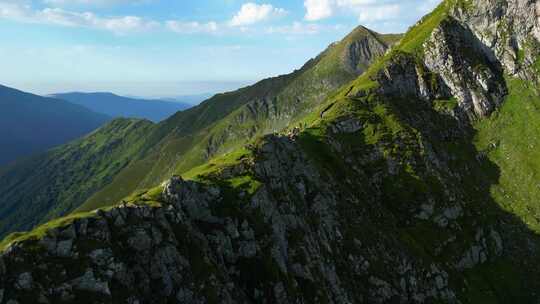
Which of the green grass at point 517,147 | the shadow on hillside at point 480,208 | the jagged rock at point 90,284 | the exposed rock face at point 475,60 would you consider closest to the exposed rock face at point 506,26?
the exposed rock face at point 475,60

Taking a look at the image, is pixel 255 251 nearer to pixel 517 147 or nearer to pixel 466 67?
pixel 517 147

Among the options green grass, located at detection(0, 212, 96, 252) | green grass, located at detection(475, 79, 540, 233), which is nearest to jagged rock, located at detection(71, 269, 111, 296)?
green grass, located at detection(0, 212, 96, 252)

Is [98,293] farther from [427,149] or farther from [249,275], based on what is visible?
[427,149]

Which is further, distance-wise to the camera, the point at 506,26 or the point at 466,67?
the point at 506,26

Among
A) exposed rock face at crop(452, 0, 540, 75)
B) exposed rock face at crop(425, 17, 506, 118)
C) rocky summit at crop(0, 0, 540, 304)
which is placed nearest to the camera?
rocky summit at crop(0, 0, 540, 304)

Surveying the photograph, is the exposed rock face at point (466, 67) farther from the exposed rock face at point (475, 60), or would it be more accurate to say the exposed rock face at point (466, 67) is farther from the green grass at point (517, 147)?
the green grass at point (517, 147)

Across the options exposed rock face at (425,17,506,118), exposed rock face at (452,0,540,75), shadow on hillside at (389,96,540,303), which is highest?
exposed rock face at (452,0,540,75)

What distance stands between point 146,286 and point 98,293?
567 centimetres

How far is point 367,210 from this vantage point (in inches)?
3374

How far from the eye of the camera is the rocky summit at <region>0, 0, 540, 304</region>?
46.1 meters

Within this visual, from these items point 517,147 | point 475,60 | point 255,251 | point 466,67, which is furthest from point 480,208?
point 255,251

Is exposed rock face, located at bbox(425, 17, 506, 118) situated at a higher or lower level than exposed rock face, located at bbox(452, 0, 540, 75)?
lower

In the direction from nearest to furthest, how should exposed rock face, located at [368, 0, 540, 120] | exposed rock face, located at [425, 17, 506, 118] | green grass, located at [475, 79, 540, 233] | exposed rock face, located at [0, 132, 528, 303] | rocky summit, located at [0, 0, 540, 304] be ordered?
exposed rock face, located at [0, 132, 528, 303] < rocky summit, located at [0, 0, 540, 304] < green grass, located at [475, 79, 540, 233] < exposed rock face, located at [425, 17, 506, 118] < exposed rock face, located at [368, 0, 540, 120]

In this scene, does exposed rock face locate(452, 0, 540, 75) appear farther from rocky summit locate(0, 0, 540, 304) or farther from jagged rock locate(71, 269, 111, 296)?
jagged rock locate(71, 269, 111, 296)
